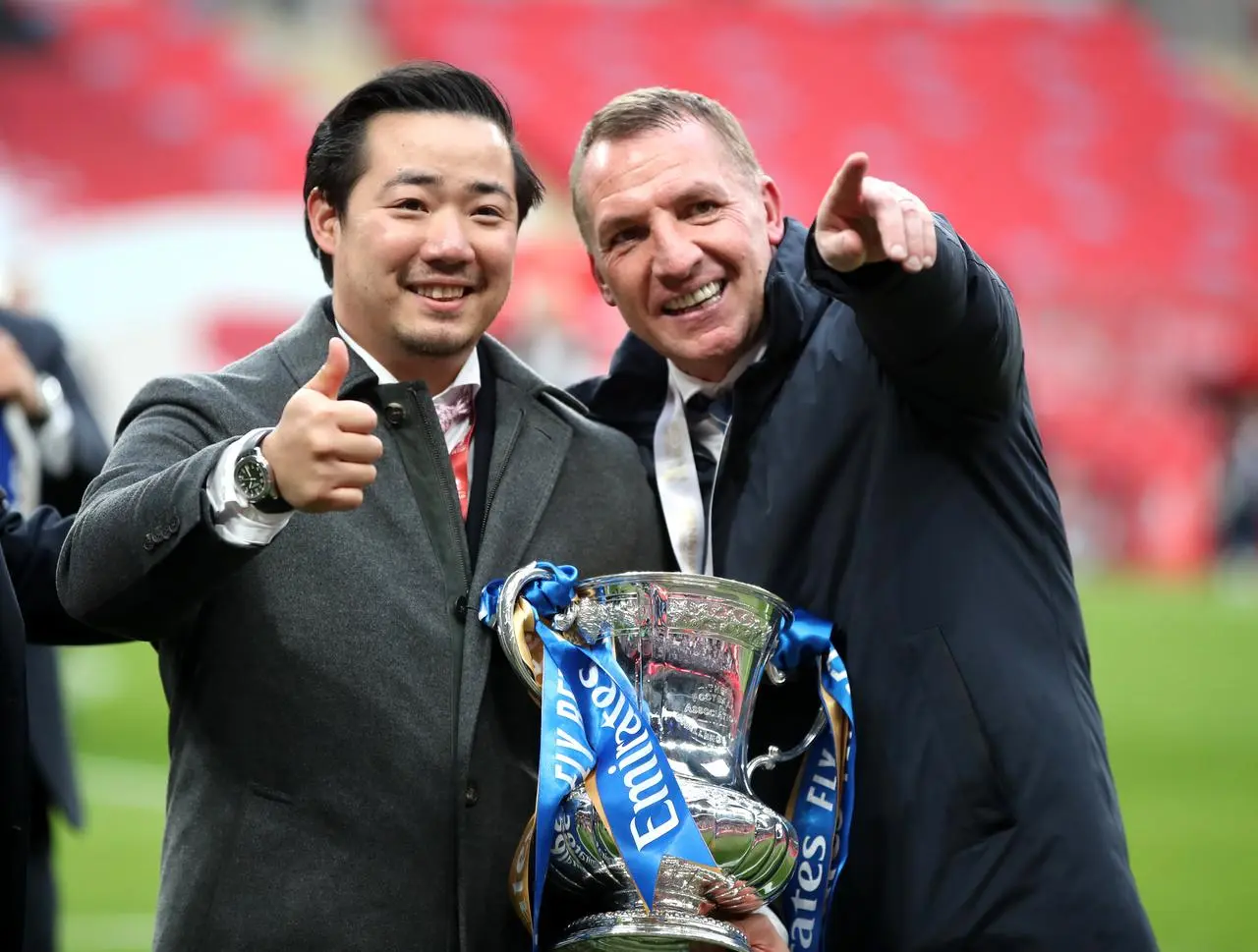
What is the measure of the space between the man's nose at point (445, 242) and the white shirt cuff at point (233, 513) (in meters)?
0.50

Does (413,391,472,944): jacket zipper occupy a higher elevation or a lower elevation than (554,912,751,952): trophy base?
higher

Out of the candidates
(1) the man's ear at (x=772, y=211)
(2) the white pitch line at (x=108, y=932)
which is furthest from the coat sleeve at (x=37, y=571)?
(2) the white pitch line at (x=108, y=932)

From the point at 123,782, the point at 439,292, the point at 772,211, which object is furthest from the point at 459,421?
the point at 123,782

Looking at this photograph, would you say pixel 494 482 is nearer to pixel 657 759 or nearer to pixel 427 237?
pixel 427 237

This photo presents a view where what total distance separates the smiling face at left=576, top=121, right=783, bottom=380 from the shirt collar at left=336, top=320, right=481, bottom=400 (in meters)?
0.26

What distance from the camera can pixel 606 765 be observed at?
2.16 meters

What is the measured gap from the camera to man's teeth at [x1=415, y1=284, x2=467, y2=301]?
8.17 feet

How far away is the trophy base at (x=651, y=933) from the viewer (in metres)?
2.12

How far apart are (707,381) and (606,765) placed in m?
0.80

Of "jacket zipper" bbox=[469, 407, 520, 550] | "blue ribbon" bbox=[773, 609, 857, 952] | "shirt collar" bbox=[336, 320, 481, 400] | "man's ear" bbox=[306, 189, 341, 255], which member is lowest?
"blue ribbon" bbox=[773, 609, 857, 952]

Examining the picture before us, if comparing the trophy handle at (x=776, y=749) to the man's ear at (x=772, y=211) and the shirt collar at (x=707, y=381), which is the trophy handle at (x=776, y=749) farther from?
the man's ear at (x=772, y=211)

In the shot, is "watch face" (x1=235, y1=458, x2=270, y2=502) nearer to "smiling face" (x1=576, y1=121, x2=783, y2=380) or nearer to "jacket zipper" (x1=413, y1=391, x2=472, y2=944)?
"jacket zipper" (x1=413, y1=391, x2=472, y2=944)

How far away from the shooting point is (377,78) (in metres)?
2.59

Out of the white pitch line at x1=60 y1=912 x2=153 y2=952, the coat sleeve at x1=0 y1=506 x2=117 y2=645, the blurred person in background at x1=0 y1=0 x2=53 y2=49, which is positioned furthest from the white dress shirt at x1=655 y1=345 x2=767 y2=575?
the blurred person in background at x1=0 y1=0 x2=53 y2=49
